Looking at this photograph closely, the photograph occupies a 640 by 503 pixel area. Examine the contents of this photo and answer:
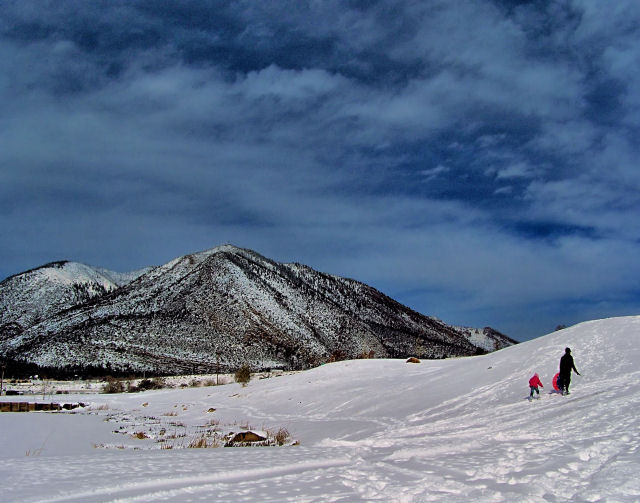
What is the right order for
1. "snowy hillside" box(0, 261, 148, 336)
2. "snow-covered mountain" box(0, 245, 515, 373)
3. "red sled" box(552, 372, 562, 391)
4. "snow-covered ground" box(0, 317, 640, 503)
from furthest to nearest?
"snowy hillside" box(0, 261, 148, 336), "snow-covered mountain" box(0, 245, 515, 373), "red sled" box(552, 372, 562, 391), "snow-covered ground" box(0, 317, 640, 503)

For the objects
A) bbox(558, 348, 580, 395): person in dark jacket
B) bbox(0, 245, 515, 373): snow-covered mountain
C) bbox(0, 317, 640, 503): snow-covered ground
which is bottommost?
bbox(0, 317, 640, 503): snow-covered ground

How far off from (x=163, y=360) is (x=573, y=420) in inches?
4235

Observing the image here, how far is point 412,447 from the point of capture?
11227 mm

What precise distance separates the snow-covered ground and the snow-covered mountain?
84747 mm

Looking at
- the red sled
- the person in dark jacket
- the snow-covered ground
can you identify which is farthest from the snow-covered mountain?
the person in dark jacket

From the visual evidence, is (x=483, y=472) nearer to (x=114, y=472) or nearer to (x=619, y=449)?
(x=619, y=449)

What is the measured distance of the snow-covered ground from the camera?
6.62 meters

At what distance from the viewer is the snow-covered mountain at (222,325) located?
376 ft

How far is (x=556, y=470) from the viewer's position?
7.48 metres

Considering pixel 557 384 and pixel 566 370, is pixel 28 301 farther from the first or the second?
pixel 566 370

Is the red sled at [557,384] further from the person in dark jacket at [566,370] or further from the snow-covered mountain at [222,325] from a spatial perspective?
the snow-covered mountain at [222,325]

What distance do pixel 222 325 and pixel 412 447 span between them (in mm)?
122981

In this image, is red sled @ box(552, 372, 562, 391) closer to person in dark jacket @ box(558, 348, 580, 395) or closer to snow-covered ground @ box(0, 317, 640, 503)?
person in dark jacket @ box(558, 348, 580, 395)

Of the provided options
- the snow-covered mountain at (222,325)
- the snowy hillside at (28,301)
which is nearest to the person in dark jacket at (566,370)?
the snow-covered mountain at (222,325)
